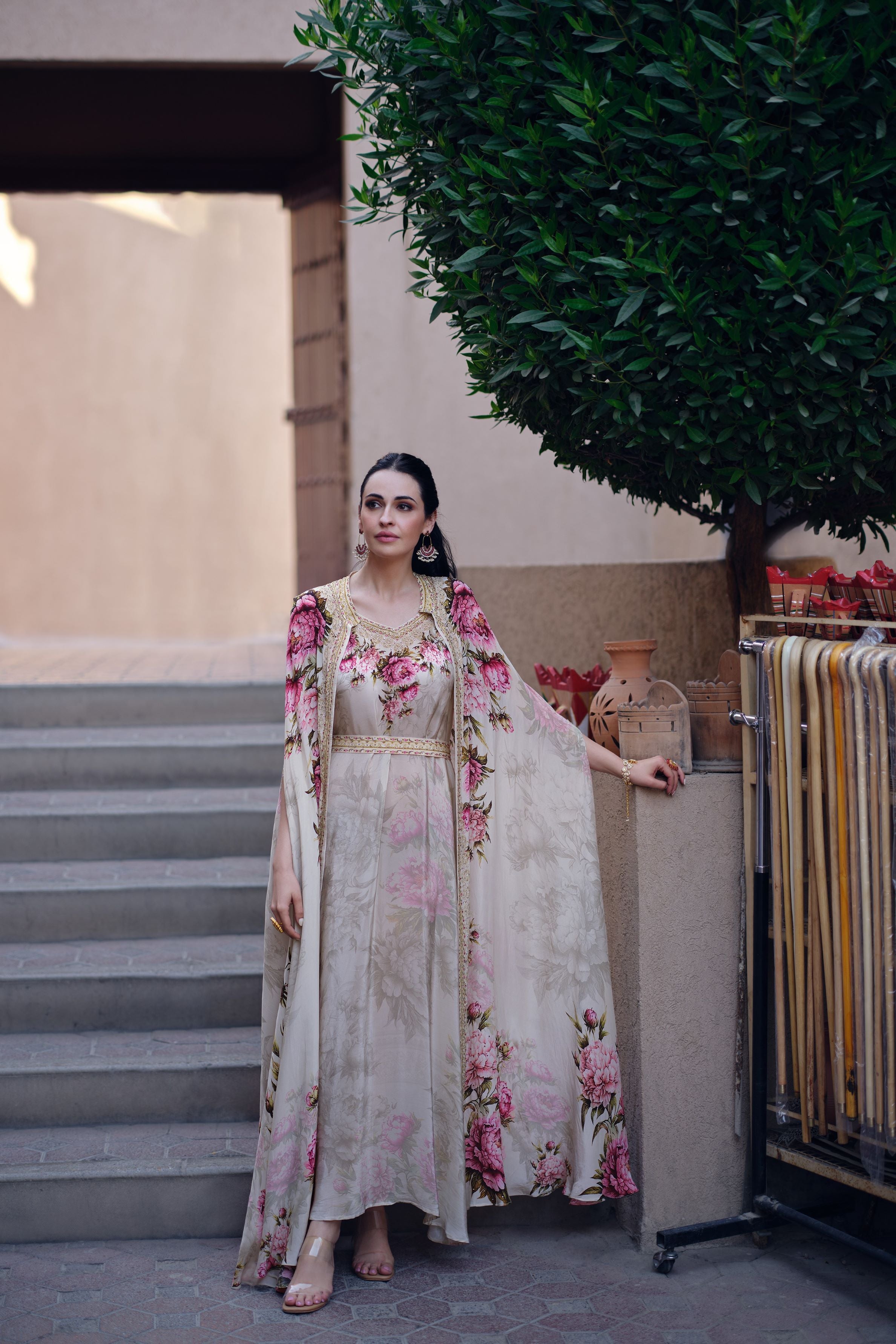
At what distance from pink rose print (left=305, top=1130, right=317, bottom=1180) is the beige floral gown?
4cm

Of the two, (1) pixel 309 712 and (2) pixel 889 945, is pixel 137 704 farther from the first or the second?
(2) pixel 889 945

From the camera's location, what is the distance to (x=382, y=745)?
2.96 metres

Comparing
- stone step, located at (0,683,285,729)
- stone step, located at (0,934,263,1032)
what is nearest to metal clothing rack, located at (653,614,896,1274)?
stone step, located at (0,934,263,1032)

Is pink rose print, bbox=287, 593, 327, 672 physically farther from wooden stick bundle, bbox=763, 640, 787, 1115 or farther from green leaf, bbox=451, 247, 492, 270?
wooden stick bundle, bbox=763, 640, 787, 1115

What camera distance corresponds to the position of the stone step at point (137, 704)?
525 cm

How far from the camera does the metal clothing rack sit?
2887 mm

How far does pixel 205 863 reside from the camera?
438 cm

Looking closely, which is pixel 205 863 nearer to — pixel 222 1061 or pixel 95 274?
pixel 222 1061

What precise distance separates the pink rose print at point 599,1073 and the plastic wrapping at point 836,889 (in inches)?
14.6

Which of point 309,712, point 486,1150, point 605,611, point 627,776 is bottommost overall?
point 486,1150

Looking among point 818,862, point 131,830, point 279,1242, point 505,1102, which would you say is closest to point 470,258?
point 818,862

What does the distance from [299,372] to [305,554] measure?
3.54ft

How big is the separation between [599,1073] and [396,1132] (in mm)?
488

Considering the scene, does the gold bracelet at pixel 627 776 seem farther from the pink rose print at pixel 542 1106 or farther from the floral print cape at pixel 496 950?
the pink rose print at pixel 542 1106
